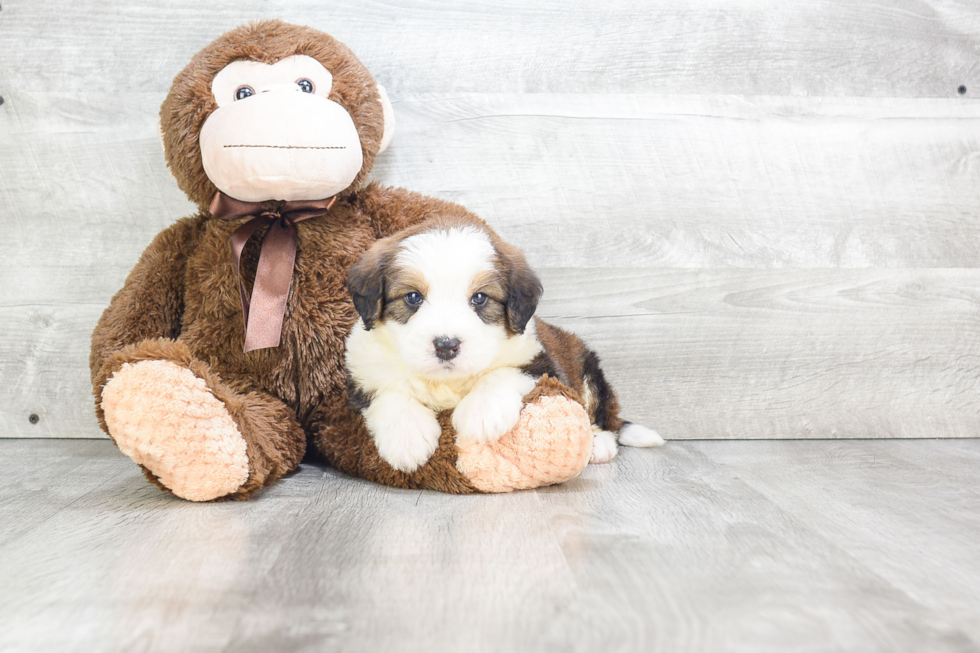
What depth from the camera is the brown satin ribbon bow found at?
65.2 inches

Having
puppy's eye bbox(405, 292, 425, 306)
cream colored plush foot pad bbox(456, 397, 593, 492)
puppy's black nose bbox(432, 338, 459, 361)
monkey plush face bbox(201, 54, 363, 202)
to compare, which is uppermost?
monkey plush face bbox(201, 54, 363, 202)

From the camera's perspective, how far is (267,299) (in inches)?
65.7

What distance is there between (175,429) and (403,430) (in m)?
0.42

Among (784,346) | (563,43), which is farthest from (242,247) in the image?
(784,346)

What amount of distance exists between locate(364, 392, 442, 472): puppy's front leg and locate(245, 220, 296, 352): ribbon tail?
30 centimetres

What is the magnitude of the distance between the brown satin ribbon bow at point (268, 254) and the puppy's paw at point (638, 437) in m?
0.94

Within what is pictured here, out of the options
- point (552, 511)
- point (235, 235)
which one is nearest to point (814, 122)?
point (552, 511)

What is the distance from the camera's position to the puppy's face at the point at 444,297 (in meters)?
1.41

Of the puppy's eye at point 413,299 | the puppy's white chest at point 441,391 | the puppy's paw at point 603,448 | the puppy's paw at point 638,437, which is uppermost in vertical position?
the puppy's eye at point 413,299

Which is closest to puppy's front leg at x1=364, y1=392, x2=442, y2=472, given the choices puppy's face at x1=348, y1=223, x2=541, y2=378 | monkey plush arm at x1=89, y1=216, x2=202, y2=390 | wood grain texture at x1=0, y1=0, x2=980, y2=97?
puppy's face at x1=348, y1=223, x2=541, y2=378

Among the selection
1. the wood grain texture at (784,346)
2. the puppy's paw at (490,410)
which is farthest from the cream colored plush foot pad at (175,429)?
the wood grain texture at (784,346)

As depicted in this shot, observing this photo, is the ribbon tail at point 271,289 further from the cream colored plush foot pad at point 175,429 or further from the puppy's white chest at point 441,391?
the puppy's white chest at point 441,391

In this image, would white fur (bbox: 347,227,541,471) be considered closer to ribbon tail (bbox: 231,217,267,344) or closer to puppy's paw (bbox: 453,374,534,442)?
puppy's paw (bbox: 453,374,534,442)

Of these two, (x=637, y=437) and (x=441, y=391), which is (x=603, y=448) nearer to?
(x=637, y=437)
